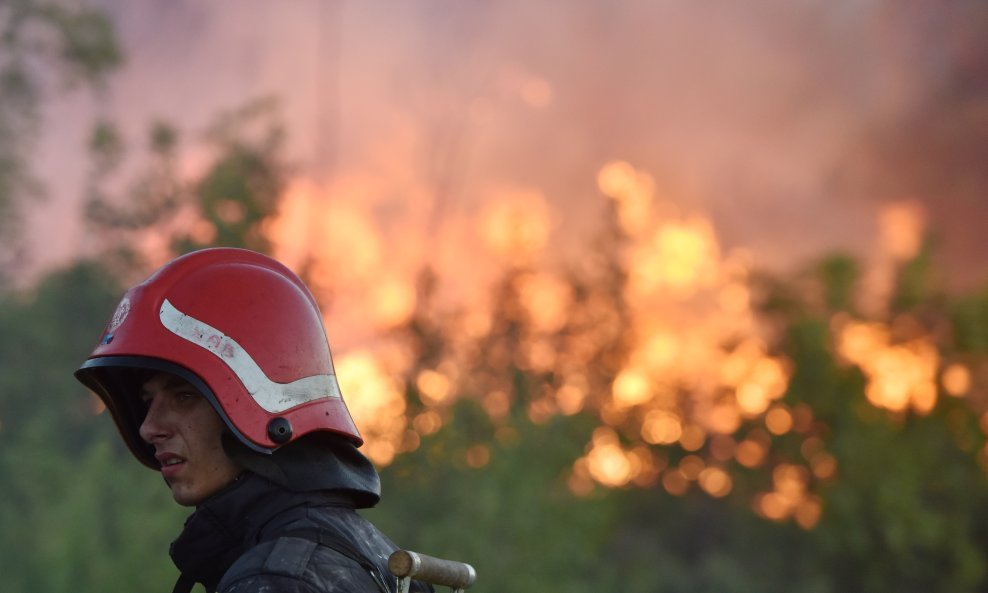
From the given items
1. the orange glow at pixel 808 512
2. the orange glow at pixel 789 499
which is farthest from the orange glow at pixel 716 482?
the orange glow at pixel 808 512

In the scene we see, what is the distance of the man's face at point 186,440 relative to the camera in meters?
3.85

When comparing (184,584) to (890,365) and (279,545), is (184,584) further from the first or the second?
(890,365)

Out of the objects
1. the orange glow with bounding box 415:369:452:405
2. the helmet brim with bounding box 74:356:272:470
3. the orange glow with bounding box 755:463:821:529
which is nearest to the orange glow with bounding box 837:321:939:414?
the orange glow with bounding box 755:463:821:529

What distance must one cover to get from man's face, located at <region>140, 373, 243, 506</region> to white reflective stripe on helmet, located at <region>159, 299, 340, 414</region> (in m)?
0.19

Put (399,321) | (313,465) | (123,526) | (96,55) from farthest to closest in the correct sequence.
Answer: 1. (399,321)
2. (96,55)
3. (123,526)
4. (313,465)

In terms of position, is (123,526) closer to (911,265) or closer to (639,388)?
(639,388)

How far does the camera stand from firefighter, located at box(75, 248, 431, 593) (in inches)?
146

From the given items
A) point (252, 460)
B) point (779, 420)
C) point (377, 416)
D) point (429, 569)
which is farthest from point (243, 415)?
point (779, 420)

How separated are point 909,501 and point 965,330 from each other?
913cm

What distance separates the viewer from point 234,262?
4.03 meters

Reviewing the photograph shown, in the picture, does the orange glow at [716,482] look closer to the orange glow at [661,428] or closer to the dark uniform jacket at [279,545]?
the orange glow at [661,428]

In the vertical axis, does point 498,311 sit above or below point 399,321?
above

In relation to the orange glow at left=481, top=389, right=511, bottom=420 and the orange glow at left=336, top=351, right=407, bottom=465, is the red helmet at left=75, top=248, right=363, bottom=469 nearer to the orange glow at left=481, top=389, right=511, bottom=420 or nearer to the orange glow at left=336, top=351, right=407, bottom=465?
the orange glow at left=336, top=351, right=407, bottom=465

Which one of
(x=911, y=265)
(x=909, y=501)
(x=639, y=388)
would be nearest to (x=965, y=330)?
(x=911, y=265)
